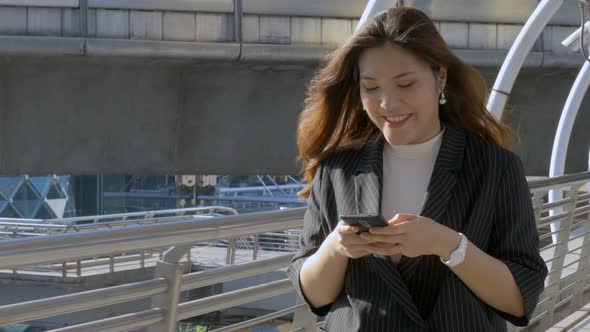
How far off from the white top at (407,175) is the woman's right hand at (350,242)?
0.72ft

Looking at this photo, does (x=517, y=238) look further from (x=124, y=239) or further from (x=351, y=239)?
(x=124, y=239)

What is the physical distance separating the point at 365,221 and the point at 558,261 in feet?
18.9

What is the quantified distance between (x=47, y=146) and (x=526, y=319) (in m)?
12.4

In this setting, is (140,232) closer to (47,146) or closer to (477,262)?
(477,262)

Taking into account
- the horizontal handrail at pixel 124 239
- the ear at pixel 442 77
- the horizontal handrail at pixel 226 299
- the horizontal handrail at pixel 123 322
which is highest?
the ear at pixel 442 77

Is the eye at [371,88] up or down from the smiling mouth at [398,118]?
up

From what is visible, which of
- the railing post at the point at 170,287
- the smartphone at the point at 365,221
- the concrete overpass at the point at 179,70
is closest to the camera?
the smartphone at the point at 365,221

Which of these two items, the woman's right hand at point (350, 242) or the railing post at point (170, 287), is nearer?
the woman's right hand at point (350, 242)

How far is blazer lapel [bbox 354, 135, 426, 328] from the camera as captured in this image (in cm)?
244

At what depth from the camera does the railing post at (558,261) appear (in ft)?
24.7

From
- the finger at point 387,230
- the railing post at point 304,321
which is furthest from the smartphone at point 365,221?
the railing post at point 304,321

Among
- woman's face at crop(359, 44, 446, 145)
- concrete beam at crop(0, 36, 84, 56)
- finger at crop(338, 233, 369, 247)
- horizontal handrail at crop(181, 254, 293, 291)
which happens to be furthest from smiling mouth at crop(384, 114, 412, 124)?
concrete beam at crop(0, 36, 84, 56)

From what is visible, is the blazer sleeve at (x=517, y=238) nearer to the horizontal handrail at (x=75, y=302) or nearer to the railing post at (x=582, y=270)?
the horizontal handrail at (x=75, y=302)

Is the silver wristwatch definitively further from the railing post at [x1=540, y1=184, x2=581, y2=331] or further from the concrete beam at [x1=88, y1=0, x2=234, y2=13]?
the concrete beam at [x1=88, y1=0, x2=234, y2=13]
